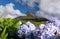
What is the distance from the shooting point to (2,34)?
172cm

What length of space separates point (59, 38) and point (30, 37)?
0.27 metres

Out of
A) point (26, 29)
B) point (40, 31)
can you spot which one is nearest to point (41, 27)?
point (40, 31)

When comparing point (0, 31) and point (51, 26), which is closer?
point (51, 26)

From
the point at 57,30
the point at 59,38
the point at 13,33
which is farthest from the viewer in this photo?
the point at 13,33

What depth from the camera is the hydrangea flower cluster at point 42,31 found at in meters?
1.55

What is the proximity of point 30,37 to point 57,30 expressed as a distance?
0.23 meters

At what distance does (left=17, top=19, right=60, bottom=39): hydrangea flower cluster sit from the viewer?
155 centimetres

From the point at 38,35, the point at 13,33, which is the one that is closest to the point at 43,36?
the point at 38,35

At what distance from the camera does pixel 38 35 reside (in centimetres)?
156

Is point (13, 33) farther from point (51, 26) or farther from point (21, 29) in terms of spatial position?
point (51, 26)

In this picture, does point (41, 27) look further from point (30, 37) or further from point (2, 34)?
point (2, 34)

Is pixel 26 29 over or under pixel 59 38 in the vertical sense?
over

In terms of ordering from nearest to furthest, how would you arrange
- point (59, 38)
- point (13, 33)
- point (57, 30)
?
point (59, 38), point (57, 30), point (13, 33)

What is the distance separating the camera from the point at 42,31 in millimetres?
1565
